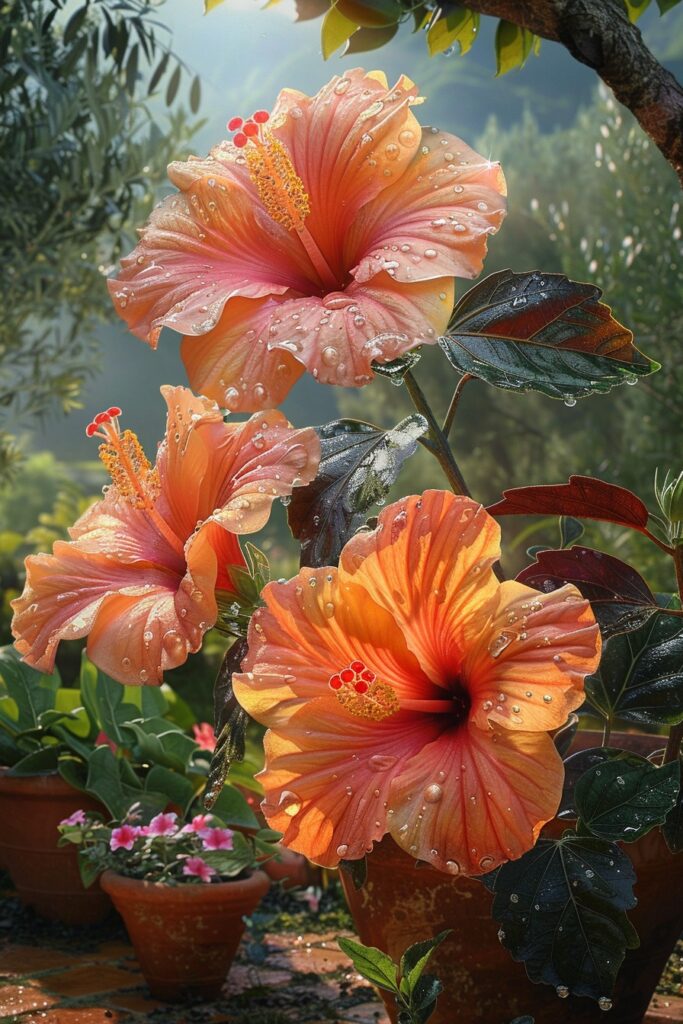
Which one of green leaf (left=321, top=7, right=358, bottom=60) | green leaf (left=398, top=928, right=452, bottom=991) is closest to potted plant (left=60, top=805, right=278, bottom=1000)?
green leaf (left=398, top=928, right=452, bottom=991)

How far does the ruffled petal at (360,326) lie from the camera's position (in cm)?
55

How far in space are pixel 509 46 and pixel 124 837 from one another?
1.04m

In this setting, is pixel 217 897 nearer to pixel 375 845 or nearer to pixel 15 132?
pixel 375 845

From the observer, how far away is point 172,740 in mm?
1624

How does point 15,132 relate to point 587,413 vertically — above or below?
above

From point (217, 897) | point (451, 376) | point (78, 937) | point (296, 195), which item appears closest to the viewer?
point (296, 195)

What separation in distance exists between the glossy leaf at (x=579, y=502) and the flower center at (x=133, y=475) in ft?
0.73

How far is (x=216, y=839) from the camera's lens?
132cm

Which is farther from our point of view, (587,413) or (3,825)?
(587,413)

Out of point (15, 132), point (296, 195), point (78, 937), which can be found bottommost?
point (78, 937)

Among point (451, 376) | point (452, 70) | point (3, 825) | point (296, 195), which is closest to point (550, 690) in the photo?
point (296, 195)

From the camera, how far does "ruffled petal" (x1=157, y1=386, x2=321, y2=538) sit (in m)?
0.60

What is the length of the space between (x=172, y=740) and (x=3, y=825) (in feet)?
0.96

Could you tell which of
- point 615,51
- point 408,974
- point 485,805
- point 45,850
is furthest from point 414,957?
point 45,850
